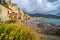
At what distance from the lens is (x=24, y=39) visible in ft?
19.2

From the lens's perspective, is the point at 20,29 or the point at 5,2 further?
the point at 5,2

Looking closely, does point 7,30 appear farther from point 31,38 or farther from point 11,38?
point 31,38

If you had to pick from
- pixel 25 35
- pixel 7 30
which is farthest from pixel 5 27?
pixel 25 35

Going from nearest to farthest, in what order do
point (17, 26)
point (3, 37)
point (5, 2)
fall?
1. point (3, 37)
2. point (17, 26)
3. point (5, 2)

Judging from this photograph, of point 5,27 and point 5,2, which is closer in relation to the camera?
point 5,27

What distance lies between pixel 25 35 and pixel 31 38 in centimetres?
25

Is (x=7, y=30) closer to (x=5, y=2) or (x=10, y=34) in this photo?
(x=10, y=34)

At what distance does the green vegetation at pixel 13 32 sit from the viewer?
5422 millimetres

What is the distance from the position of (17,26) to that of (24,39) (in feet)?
1.16

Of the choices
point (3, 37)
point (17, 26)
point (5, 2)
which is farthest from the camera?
point (5, 2)

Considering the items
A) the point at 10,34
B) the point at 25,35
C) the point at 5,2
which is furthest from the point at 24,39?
the point at 5,2

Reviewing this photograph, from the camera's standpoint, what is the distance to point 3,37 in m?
5.41

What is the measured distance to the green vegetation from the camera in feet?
17.8

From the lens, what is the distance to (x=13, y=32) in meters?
5.52
